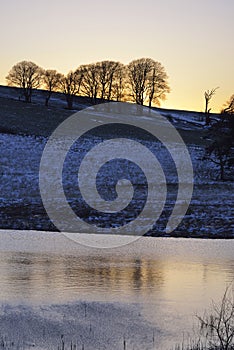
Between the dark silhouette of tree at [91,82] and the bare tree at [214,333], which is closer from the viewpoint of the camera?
the bare tree at [214,333]

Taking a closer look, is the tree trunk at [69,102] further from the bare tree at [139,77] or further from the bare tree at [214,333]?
the bare tree at [214,333]

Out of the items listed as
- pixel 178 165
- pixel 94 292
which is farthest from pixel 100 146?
pixel 94 292

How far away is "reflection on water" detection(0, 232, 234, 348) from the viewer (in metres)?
12.9

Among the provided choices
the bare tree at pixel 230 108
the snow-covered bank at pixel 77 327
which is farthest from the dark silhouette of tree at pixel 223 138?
the snow-covered bank at pixel 77 327

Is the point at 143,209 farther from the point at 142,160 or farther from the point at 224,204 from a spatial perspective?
the point at 142,160

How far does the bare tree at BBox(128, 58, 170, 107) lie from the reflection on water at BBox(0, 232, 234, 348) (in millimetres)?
88345

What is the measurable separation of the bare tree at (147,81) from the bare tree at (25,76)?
60.5ft

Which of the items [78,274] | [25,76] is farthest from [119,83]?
[78,274]

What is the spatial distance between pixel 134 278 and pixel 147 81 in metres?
94.5

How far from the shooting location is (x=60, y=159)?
4566 centimetres

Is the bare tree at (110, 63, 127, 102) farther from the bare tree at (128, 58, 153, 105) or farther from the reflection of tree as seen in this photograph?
the reflection of tree

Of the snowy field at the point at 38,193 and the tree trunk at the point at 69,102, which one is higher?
the tree trunk at the point at 69,102

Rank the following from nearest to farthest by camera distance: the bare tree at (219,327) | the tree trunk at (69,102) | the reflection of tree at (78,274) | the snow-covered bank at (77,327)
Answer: the bare tree at (219,327)
the snow-covered bank at (77,327)
the reflection of tree at (78,274)
the tree trunk at (69,102)

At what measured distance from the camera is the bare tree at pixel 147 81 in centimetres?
10812
